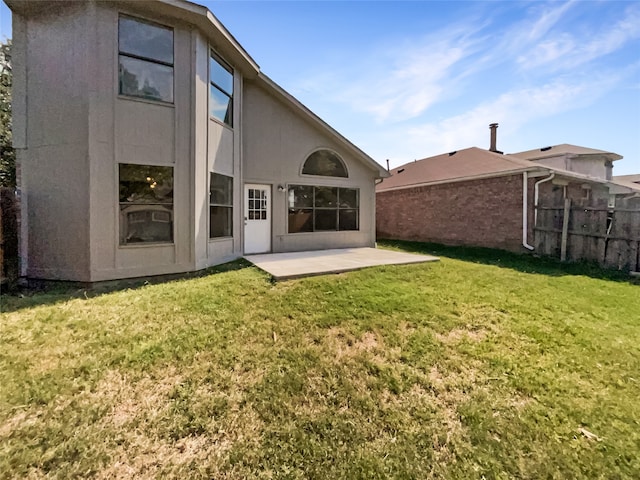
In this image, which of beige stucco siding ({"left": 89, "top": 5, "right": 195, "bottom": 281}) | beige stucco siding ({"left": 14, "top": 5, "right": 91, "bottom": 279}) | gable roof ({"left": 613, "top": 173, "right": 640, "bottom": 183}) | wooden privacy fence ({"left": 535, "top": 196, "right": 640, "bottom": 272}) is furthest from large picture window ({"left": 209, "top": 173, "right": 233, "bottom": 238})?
gable roof ({"left": 613, "top": 173, "right": 640, "bottom": 183})

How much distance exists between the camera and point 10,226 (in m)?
6.16

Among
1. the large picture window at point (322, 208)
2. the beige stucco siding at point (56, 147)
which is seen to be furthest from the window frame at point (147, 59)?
the large picture window at point (322, 208)

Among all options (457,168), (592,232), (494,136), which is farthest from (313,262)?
(494,136)

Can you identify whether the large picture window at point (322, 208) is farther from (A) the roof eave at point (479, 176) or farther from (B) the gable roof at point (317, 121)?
(A) the roof eave at point (479, 176)

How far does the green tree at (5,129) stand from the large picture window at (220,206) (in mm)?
8978

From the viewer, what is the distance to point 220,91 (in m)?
7.62

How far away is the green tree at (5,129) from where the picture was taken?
36.7 ft

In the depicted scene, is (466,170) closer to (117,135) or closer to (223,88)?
(223,88)

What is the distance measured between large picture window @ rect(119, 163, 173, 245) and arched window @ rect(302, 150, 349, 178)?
178 inches

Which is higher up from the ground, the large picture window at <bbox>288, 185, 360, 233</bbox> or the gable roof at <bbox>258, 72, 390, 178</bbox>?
the gable roof at <bbox>258, 72, 390, 178</bbox>

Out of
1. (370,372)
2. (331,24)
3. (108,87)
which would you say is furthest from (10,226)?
(331,24)

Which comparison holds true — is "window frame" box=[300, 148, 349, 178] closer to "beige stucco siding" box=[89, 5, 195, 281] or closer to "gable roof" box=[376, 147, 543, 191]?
"beige stucco siding" box=[89, 5, 195, 281]

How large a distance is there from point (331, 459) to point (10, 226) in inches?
301

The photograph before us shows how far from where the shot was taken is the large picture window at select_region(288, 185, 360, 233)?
9719mm
